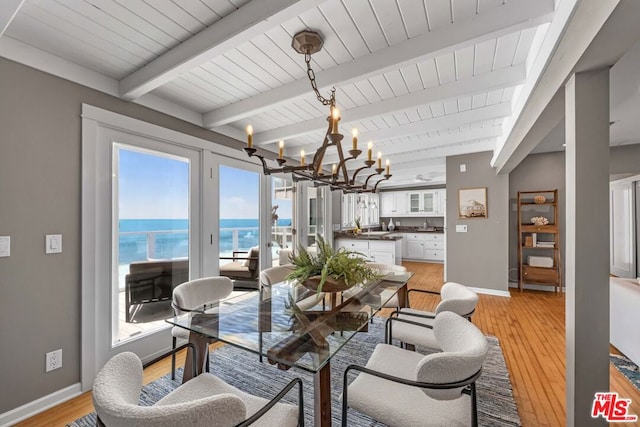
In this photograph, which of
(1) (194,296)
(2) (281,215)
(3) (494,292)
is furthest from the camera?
(3) (494,292)

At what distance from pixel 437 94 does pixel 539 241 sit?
165 inches

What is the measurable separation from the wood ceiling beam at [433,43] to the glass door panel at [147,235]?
1.27m

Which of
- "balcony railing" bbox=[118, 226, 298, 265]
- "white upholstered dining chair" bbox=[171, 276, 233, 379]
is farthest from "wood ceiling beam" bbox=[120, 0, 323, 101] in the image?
"white upholstered dining chair" bbox=[171, 276, 233, 379]

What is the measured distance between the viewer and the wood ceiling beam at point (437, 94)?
6.63ft

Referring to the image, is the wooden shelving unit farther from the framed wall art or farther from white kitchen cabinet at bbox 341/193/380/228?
white kitchen cabinet at bbox 341/193/380/228

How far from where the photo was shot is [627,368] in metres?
2.31

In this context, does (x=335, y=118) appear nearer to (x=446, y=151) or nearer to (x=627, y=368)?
(x=627, y=368)

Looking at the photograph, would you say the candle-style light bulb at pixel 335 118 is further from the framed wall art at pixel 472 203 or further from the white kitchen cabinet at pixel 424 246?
the white kitchen cabinet at pixel 424 246

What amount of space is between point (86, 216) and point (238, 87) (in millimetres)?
1534

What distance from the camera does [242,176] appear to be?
3.44m

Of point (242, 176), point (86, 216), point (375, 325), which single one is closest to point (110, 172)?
point (86, 216)

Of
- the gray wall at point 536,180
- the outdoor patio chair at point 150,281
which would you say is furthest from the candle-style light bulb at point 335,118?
the gray wall at point 536,180

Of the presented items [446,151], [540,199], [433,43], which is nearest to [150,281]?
[433,43]

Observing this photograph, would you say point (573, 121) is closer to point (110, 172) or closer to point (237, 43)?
point (237, 43)
